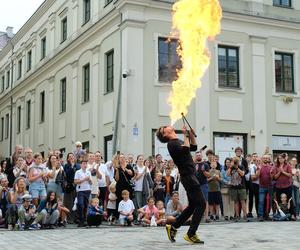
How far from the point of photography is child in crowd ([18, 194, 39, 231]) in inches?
480

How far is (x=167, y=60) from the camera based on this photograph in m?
22.3

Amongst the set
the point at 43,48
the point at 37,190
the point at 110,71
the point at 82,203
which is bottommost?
the point at 82,203

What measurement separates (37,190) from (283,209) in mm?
6651

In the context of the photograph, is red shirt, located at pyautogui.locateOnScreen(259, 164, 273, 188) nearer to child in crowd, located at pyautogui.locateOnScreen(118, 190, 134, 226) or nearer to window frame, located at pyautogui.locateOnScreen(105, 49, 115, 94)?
child in crowd, located at pyautogui.locateOnScreen(118, 190, 134, 226)

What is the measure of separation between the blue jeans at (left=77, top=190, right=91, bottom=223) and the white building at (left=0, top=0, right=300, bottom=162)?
7458 mm

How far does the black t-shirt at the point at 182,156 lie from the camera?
29.1ft

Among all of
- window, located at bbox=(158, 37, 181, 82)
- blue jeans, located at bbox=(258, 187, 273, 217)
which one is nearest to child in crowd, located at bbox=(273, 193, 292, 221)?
blue jeans, located at bbox=(258, 187, 273, 217)

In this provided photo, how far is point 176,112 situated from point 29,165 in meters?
5.40

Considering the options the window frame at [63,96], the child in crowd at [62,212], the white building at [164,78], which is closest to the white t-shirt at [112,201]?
the child in crowd at [62,212]

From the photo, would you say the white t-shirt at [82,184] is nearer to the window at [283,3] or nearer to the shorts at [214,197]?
the shorts at [214,197]

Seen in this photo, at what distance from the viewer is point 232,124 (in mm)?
23094

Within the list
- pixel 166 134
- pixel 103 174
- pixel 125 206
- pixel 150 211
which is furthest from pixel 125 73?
pixel 166 134

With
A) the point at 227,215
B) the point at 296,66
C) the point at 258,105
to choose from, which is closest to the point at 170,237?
the point at 227,215

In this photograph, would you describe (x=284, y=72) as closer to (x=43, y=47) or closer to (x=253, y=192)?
(x=253, y=192)
